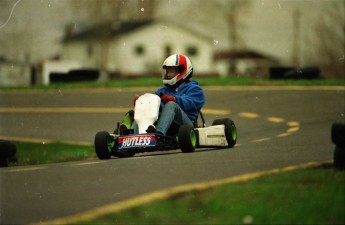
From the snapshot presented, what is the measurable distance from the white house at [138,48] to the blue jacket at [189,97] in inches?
1220

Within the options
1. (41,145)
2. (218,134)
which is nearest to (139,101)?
(218,134)

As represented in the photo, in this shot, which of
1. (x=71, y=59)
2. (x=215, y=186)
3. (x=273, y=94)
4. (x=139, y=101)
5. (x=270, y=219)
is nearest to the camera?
(x=270, y=219)

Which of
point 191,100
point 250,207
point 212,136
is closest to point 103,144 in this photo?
point 191,100

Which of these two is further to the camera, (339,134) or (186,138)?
(186,138)

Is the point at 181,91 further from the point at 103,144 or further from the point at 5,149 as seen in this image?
the point at 5,149

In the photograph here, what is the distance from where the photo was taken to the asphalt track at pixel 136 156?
8102mm

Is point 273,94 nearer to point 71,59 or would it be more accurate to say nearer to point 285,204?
point 285,204

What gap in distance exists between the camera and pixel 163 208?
23.7ft

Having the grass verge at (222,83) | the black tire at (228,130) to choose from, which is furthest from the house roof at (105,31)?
the black tire at (228,130)

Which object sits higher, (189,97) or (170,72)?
(170,72)

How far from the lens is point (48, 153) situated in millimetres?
15219

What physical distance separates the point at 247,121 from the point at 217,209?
34.9 feet

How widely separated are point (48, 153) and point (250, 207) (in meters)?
8.42

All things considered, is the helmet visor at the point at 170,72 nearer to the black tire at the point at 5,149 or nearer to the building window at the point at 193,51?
the black tire at the point at 5,149
